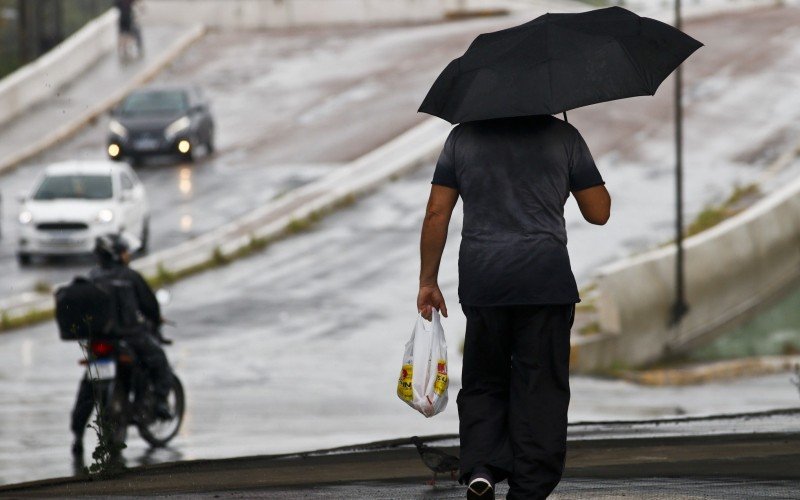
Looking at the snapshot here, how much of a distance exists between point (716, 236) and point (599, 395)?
6.42 metres

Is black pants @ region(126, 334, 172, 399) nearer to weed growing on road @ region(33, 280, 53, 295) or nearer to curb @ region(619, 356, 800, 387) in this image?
curb @ region(619, 356, 800, 387)

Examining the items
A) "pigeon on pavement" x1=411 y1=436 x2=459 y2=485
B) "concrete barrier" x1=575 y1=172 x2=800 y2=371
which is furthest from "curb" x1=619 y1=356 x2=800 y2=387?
"pigeon on pavement" x1=411 y1=436 x2=459 y2=485

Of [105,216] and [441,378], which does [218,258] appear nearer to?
[105,216]

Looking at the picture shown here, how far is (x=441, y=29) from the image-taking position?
54469mm

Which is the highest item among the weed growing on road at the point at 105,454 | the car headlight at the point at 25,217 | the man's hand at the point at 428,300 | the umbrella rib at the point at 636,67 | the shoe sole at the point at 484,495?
the umbrella rib at the point at 636,67

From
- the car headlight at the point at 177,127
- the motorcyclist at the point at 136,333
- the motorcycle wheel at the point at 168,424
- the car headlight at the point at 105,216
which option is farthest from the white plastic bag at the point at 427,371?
the car headlight at the point at 177,127

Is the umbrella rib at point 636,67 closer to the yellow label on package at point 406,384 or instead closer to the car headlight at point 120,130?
the yellow label on package at point 406,384

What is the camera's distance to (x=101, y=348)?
44.5 ft

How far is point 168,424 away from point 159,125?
77.3 ft

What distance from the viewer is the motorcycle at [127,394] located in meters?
13.6

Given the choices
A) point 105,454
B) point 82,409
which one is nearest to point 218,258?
point 82,409

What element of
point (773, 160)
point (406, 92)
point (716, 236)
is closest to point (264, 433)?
point (716, 236)

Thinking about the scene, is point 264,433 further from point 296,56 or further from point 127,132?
point 296,56

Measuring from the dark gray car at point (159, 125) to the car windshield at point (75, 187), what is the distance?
7659 millimetres
